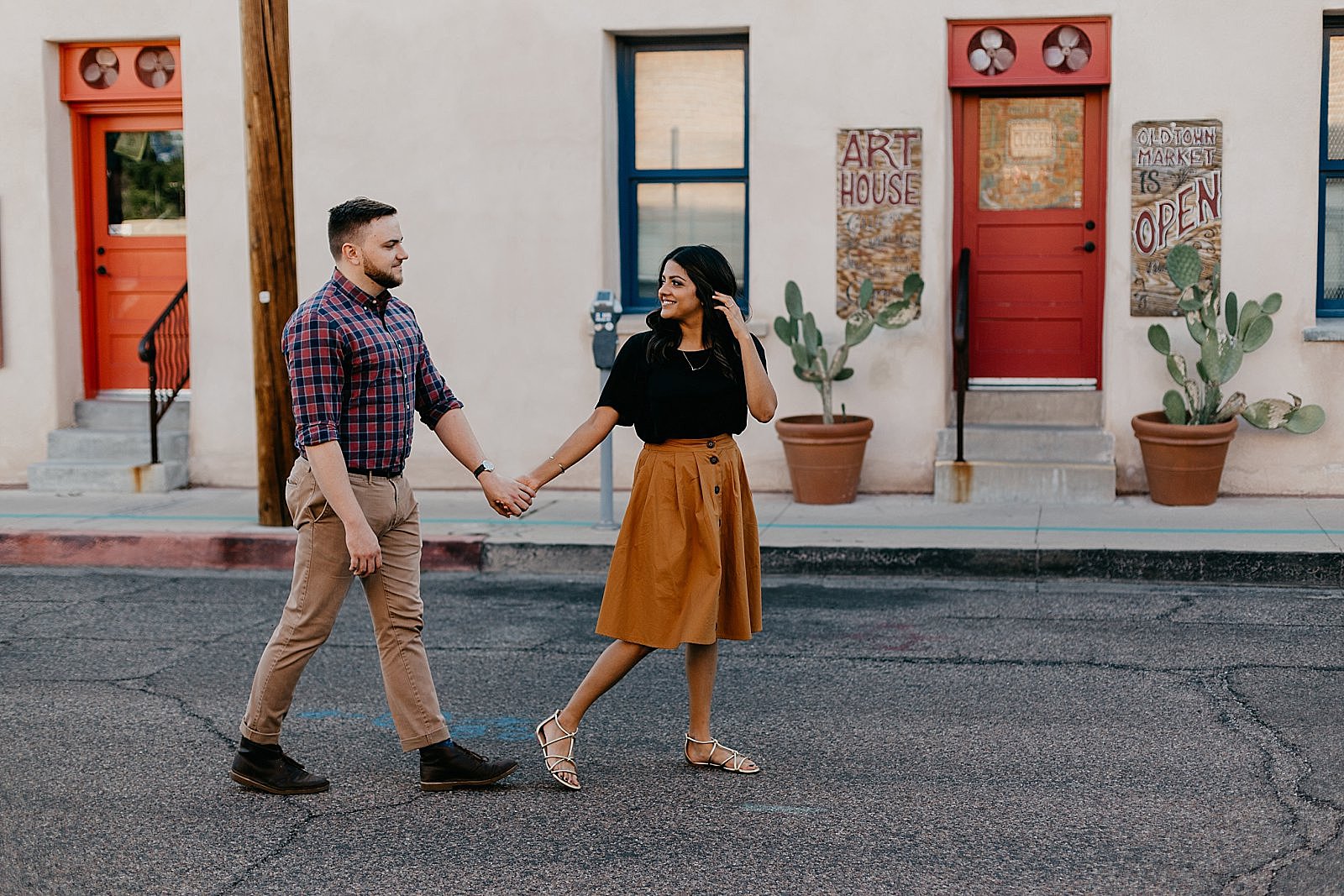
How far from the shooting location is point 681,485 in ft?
17.4

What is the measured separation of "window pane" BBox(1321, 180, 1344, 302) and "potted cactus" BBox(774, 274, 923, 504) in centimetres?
280

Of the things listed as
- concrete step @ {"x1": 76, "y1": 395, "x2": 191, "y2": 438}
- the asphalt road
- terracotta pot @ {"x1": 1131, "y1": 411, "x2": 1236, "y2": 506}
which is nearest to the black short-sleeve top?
the asphalt road

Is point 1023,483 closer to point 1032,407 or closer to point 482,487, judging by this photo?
point 1032,407

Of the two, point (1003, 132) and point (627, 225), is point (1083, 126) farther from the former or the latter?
point (627, 225)

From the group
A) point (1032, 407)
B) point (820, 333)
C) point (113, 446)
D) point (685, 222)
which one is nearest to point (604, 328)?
point (820, 333)

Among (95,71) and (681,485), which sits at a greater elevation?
(95,71)

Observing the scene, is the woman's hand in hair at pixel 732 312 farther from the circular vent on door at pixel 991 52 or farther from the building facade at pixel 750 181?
the circular vent on door at pixel 991 52

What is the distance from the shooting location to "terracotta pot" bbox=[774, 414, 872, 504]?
10789 mm

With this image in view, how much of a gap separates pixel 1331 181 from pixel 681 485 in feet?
24.8

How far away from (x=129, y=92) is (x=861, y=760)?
9070 millimetres

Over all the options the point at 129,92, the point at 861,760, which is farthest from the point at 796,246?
the point at 861,760

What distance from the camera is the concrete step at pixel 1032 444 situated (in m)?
10.9

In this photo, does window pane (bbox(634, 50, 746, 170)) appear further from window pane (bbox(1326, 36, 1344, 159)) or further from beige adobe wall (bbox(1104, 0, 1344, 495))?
window pane (bbox(1326, 36, 1344, 159))

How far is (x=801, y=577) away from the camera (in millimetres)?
9219
